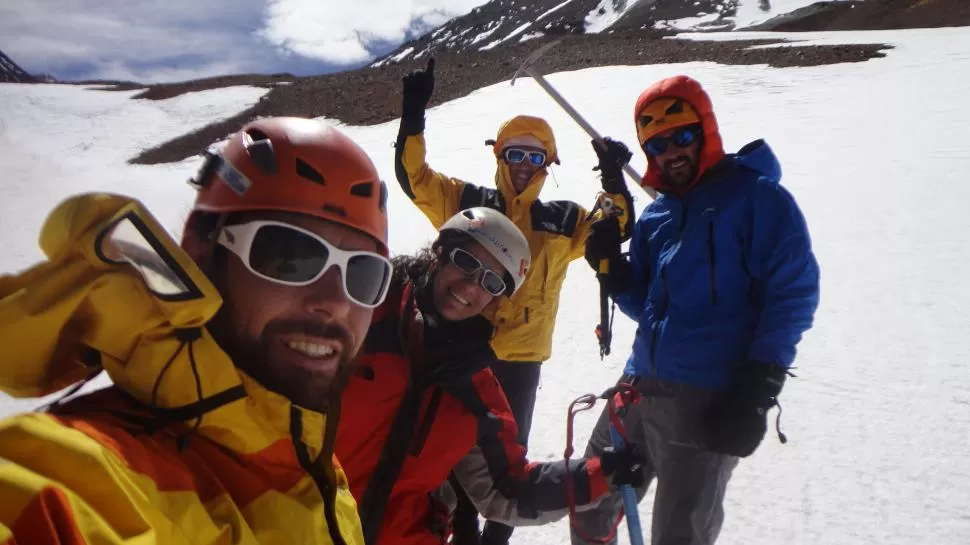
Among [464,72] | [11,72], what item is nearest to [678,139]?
[464,72]

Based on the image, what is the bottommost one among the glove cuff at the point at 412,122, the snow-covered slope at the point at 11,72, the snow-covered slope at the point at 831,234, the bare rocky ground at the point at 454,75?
the snow-covered slope at the point at 831,234

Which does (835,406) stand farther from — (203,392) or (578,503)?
(203,392)

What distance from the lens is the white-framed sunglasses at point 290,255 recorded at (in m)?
1.24

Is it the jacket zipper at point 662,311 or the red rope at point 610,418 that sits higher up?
the jacket zipper at point 662,311

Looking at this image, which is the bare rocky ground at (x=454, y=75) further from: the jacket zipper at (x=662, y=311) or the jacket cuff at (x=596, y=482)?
the jacket cuff at (x=596, y=482)

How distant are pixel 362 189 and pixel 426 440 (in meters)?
0.83

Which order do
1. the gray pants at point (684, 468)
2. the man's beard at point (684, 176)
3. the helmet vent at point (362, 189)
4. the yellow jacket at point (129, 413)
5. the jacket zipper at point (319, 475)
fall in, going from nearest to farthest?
the yellow jacket at point (129, 413), the jacket zipper at point (319, 475), the helmet vent at point (362, 189), the gray pants at point (684, 468), the man's beard at point (684, 176)

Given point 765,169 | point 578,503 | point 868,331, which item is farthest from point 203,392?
point 868,331

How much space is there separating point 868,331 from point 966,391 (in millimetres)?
1069

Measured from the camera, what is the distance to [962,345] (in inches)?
185

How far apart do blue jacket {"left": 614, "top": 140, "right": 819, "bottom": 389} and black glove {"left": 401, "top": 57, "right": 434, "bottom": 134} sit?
168cm

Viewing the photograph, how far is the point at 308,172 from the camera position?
1.35m

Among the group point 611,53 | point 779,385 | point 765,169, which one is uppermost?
point 611,53

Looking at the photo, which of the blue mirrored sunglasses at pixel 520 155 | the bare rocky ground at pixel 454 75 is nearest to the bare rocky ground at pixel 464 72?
the bare rocky ground at pixel 454 75
